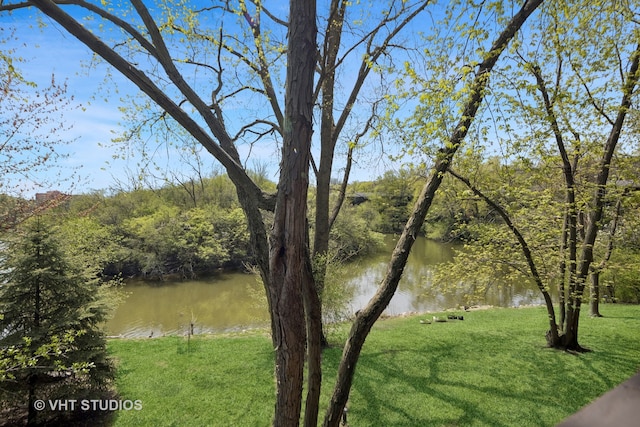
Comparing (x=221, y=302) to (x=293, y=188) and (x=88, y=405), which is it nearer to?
(x=88, y=405)

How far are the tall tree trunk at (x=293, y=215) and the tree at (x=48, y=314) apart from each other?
3.79 meters

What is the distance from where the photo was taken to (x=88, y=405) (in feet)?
16.2

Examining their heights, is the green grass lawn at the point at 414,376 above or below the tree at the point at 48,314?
below

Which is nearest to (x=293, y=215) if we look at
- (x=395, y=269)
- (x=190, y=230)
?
(x=395, y=269)

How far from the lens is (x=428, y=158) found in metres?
3.30

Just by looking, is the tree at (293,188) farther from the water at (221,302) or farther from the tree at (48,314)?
the water at (221,302)

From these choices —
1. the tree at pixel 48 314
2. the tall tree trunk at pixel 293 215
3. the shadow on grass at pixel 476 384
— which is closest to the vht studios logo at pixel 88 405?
the tree at pixel 48 314

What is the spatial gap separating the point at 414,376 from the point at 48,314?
622 centimetres

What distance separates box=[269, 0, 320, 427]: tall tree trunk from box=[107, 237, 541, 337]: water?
641cm

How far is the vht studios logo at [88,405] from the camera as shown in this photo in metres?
4.57

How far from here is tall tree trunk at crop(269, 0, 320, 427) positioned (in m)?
1.99

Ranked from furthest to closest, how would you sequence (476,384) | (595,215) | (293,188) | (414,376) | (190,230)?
(190,230) < (414,376) < (595,215) < (476,384) < (293,188)

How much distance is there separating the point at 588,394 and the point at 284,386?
5.68 m

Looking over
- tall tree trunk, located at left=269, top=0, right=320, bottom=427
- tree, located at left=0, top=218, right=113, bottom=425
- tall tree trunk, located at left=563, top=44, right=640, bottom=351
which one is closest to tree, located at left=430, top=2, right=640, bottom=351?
tall tree trunk, located at left=563, top=44, right=640, bottom=351
